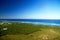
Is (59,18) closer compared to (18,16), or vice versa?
(59,18)

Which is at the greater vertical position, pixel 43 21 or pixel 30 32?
pixel 43 21

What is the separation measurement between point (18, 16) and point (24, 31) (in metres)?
0.45

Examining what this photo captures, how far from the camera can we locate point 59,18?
235cm

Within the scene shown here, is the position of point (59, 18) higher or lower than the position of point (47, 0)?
→ lower

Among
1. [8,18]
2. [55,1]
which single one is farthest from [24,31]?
[55,1]

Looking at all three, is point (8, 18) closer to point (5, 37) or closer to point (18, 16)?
Answer: point (18, 16)

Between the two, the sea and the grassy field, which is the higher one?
the sea

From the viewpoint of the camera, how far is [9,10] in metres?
2.56

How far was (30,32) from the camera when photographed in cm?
239

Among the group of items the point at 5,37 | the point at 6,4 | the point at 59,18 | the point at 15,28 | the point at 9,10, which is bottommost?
the point at 5,37

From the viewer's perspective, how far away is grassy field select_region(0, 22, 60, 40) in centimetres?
230

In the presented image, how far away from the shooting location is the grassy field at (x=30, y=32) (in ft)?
7.54

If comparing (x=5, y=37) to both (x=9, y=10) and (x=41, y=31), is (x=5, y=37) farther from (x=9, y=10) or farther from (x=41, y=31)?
(x=41, y=31)

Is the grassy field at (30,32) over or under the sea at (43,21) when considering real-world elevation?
under
